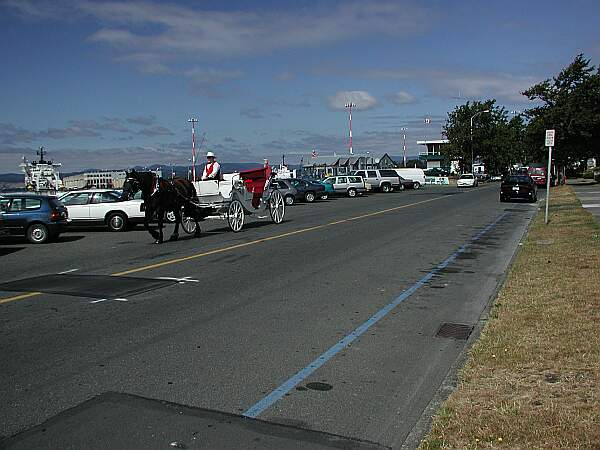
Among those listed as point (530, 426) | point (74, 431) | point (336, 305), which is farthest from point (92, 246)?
point (530, 426)

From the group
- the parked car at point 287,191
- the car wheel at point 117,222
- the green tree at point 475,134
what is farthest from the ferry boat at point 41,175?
the green tree at point 475,134

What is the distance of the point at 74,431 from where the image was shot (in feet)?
16.7

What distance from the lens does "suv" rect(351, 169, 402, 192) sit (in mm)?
61594

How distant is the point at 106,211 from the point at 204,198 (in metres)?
5.46

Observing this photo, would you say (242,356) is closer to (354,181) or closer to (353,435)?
(353,435)

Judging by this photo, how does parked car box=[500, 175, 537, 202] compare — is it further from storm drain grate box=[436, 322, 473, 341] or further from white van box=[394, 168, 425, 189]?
white van box=[394, 168, 425, 189]

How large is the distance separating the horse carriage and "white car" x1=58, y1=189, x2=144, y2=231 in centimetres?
305

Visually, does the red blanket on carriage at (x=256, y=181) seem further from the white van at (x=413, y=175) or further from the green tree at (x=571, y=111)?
the white van at (x=413, y=175)

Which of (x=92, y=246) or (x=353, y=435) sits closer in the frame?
(x=353, y=435)

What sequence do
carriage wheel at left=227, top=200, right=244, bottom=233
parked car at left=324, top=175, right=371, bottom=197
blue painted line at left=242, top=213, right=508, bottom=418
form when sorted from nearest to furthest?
blue painted line at left=242, top=213, right=508, bottom=418
carriage wheel at left=227, top=200, right=244, bottom=233
parked car at left=324, top=175, right=371, bottom=197

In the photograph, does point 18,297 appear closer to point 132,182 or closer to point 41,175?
point 132,182

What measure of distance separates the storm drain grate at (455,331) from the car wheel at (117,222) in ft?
55.9

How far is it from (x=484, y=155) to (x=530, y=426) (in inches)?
3900

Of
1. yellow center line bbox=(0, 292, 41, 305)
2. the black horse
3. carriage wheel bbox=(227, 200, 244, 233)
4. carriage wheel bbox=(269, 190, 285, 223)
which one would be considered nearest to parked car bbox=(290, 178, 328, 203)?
carriage wheel bbox=(269, 190, 285, 223)
